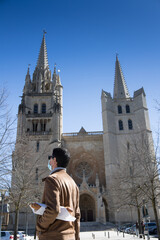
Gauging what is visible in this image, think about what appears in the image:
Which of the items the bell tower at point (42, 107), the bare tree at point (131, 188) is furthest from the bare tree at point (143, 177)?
the bell tower at point (42, 107)

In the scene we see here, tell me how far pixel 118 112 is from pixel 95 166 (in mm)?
10259

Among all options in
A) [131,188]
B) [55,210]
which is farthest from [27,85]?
[55,210]

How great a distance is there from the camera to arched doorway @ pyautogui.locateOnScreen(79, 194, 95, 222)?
3238 cm

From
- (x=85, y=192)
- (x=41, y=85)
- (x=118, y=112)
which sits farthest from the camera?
(x=41, y=85)

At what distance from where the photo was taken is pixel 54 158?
3.17 m

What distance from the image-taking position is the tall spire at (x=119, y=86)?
4275 cm

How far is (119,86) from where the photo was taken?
144 feet

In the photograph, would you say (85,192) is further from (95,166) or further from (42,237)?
(42,237)

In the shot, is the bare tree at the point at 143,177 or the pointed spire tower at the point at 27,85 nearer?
the bare tree at the point at 143,177

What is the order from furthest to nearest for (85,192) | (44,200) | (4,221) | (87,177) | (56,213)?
(87,177), (85,192), (4,221), (44,200), (56,213)

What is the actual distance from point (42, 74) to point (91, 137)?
1707 centimetres

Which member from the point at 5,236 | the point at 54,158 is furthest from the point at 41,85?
the point at 54,158

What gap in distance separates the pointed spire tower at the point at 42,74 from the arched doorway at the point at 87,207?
67.3 ft

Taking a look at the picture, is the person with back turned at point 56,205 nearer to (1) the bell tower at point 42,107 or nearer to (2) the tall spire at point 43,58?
(1) the bell tower at point 42,107
